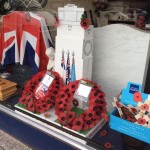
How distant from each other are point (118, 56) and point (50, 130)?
77 cm

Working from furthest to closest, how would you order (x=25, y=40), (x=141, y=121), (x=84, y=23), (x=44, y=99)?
(x=25, y=40) < (x=44, y=99) < (x=84, y=23) < (x=141, y=121)

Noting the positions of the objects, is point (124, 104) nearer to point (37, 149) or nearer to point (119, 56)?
point (119, 56)

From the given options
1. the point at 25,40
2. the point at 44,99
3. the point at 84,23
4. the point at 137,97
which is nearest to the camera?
the point at 137,97

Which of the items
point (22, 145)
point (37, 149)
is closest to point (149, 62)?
point (37, 149)

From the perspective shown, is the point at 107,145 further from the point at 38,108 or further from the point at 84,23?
the point at 84,23

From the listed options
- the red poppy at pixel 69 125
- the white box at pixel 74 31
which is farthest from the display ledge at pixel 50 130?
the white box at pixel 74 31

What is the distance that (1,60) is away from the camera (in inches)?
89.4

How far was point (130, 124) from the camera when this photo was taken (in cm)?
119

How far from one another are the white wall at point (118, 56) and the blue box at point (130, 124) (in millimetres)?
267

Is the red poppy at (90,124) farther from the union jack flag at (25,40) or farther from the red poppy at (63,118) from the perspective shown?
the union jack flag at (25,40)

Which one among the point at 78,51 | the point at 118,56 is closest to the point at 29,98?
the point at 78,51

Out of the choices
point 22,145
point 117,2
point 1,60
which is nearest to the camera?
point 22,145

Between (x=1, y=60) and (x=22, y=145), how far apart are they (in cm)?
97

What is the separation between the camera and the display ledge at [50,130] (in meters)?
1.33
